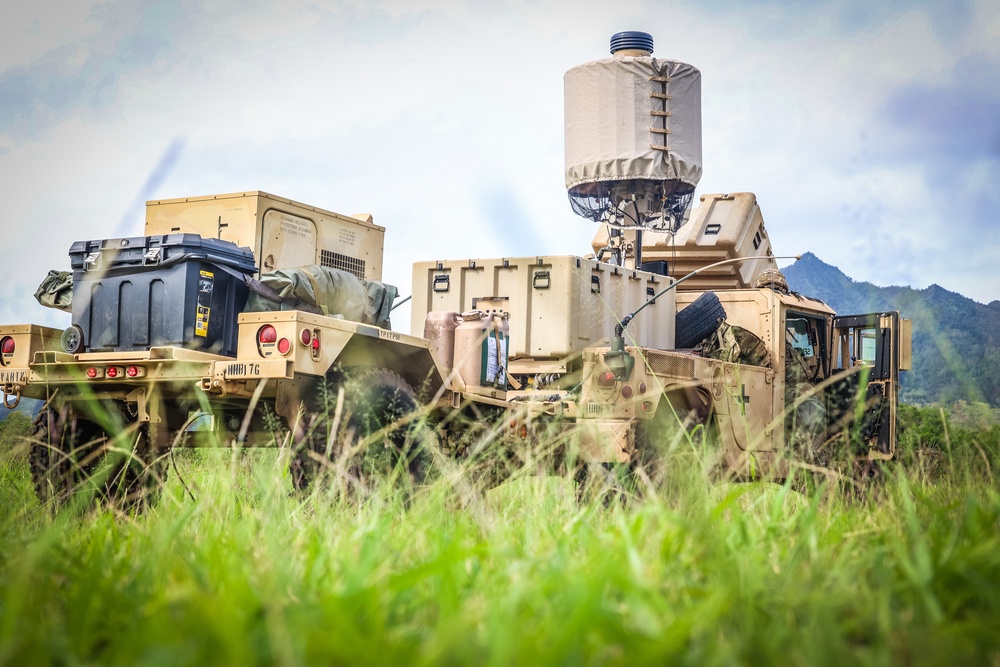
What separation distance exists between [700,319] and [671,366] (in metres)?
2.13

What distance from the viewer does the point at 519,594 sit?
271 cm

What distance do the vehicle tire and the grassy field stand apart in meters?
6.23

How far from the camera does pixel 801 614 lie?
3.03m

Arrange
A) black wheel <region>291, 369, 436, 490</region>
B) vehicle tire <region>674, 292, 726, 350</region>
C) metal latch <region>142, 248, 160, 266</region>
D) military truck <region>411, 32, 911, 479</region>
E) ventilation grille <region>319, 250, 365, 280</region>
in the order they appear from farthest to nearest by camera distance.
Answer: vehicle tire <region>674, 292, 726, 350</region>
ventilation grille <region>319, 250, 365, 280</region>
military truck <region>411, 32, 911, 479</region>
metal latch <region>142, 248, 160, 266</region>
black wheel <region>291, 369, 436, 490</region>

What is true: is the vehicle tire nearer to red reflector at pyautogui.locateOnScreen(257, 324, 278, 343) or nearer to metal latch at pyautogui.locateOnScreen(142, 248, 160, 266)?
red reflector at pyautogui.locateOnScreen(257, 324, 278, 343)

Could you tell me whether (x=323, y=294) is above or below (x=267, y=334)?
above

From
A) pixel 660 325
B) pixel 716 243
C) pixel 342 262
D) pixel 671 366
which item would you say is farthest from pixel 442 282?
pixel 716 243

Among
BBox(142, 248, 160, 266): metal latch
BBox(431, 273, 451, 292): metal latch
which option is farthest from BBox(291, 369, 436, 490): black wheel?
BBox(431, 273, 451, 292): metal latch

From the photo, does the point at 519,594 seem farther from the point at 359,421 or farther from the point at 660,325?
the point at 660,325

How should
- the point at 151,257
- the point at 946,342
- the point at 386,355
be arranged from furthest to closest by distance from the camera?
the point at 386,355 < the point at 151,257 < the point at 946,342

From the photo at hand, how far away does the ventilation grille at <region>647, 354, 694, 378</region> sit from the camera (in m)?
8.73

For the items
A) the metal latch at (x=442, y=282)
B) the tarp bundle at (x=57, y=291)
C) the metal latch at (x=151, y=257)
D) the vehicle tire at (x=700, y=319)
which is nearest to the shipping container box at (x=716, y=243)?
the vehicle tire at (x=700, y=319)

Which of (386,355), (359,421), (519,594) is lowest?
(519,594)

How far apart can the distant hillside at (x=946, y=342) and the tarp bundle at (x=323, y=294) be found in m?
3.53
